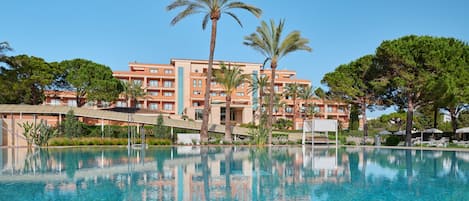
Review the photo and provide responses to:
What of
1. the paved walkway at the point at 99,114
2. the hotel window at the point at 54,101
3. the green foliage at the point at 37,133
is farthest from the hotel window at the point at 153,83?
the green foliage at the point at 37,133

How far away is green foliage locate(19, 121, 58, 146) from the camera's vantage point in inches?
1196

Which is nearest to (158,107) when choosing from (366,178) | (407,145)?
(407,145)

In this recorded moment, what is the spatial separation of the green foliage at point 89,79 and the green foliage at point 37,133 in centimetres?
1820

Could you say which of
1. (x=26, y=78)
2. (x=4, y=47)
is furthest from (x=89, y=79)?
(x=4, y=47)

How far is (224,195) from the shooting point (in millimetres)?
9203

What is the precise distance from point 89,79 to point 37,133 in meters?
19.8

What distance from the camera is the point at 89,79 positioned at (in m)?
50.1

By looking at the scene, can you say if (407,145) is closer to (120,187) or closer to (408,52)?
(408,52)

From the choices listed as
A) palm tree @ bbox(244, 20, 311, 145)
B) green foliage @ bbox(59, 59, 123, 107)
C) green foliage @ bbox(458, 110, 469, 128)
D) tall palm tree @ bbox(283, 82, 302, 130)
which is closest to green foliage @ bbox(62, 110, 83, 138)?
palm tree @ bbox(244, 20, 311, 145)

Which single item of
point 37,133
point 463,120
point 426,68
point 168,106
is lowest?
point 37,133

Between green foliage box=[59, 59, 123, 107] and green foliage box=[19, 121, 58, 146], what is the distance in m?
18.2

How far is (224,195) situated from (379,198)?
3221mm

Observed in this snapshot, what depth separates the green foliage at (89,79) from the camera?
49219 mm

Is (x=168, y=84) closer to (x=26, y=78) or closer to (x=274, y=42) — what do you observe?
(x=26, y=78)
